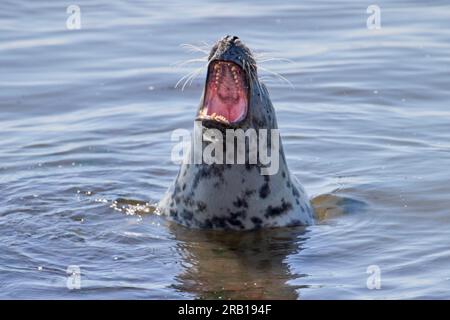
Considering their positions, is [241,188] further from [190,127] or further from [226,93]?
[190,127]

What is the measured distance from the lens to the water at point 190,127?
26.2ft

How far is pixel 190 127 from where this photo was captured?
11398 millimetres

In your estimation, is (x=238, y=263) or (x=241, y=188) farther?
(x=241, y=188)

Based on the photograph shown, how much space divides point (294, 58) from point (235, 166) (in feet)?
16.6

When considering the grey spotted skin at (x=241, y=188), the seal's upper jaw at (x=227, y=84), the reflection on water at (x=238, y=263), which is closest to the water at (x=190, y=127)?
the reflection on water at (x=238, y=263)

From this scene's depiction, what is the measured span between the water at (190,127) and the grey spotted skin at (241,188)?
0.12m

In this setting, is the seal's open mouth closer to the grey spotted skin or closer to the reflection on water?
the grey spotted skin

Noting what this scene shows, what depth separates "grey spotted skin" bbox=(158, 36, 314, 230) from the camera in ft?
28.0

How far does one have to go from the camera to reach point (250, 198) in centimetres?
867

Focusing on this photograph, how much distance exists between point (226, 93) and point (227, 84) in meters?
0.06

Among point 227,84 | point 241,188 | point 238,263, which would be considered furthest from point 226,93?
point 238,263

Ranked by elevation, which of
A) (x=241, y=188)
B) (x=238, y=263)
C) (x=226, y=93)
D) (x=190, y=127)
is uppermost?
(x=190, y=127)

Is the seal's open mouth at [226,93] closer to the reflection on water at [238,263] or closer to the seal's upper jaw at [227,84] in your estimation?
the seal's upper jaw at [227,84]

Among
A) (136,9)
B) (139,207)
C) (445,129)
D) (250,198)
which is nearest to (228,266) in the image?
(250,198)
